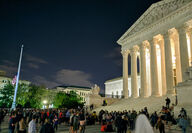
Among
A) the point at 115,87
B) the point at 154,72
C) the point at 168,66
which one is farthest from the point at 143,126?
the point at 115,87

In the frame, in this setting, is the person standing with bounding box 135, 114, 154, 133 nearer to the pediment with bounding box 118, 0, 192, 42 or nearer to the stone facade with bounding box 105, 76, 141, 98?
the pediment with bounding box 118, 0, 192, 42

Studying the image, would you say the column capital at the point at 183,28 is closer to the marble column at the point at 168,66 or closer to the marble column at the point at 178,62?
the marble column at the point at 168,66

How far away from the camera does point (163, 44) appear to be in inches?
1227

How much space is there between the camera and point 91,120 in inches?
738

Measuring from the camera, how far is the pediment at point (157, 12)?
2647cm

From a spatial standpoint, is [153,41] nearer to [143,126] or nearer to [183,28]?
[183,28]

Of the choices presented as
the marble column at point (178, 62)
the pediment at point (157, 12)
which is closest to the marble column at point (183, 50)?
the marble column at point (178, 62)

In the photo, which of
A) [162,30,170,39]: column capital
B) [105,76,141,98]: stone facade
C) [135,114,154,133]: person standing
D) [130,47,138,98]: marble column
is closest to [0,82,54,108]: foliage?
[105,76,141,98]: stone facade

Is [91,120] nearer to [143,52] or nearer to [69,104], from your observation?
[143,52]

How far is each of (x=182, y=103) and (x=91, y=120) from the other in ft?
32.0

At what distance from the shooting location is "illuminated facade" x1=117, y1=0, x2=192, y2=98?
25309 mm

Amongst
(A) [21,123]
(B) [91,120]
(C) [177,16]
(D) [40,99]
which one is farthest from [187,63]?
(D) [40,99]

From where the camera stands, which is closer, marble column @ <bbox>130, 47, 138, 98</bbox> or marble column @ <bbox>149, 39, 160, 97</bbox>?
marble column @ <bbox>149, 39, 160, 97</bbox>

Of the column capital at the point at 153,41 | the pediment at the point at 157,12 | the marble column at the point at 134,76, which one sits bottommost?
the marble column at the point at 134,76
